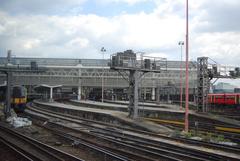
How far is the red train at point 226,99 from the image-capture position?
5406 cm

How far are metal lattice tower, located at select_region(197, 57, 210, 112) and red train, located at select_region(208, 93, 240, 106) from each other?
19.1 meters

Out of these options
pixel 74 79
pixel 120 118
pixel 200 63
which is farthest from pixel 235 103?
pixel 74 79

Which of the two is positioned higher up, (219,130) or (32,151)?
(32,151)

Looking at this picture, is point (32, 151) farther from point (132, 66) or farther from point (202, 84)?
point (202, 84)

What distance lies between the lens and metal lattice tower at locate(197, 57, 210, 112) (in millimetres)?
36281

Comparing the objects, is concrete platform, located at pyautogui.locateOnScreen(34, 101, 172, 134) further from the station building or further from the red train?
the station building

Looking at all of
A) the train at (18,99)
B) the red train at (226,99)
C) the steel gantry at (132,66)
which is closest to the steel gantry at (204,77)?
the steel gantry at (132,66)

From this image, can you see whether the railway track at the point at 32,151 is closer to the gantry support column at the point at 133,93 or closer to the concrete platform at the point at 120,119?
the concrete platform at the point at 120,119

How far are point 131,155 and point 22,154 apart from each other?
533cm

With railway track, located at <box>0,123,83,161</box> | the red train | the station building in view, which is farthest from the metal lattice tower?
the station building

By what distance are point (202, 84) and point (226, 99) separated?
21740 mm

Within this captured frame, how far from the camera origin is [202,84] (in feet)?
121

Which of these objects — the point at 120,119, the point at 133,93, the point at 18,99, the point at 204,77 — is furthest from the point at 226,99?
the point at 18,99

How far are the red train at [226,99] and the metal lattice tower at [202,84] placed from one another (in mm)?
19089
